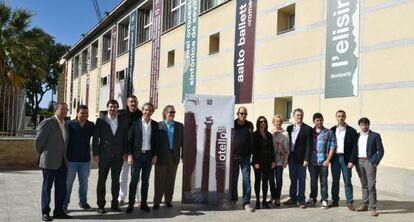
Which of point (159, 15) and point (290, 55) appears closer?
point (290, 55)

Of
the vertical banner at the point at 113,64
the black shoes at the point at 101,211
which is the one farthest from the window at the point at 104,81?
the black shoes at the point at 101,211

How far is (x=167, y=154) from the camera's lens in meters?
7.72

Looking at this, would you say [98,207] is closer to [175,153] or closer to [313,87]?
[175,153]

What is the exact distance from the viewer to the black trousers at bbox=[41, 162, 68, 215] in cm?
673

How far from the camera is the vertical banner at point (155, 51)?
24203 mm

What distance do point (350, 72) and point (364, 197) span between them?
4713 millimetres

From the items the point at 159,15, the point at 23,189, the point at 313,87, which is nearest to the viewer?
the point at 23,189

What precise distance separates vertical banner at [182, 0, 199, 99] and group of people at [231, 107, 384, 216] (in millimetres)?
11854

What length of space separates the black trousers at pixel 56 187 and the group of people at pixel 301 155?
2.93m

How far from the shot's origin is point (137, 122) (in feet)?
24.7

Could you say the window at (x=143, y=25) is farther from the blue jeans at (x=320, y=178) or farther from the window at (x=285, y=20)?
the blue jeans at (x=320, y=178)

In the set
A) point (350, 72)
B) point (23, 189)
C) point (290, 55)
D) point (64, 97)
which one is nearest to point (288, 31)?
point (290, 55)

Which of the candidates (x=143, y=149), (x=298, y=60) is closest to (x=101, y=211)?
(x=143, y=149)

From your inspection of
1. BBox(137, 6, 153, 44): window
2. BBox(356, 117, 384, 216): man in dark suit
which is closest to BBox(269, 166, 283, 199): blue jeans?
BBox(356, 117, 384, 216): man in dark suit
